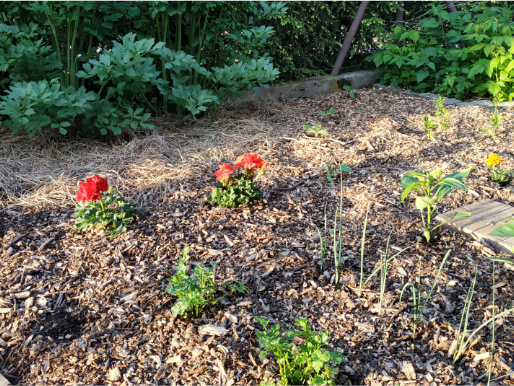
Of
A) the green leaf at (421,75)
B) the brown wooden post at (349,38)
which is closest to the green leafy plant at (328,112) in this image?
the brown wooden post at (349,38)

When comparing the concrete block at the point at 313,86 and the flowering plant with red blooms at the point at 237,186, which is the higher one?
the flowering plant with red blooms at the point at 237,186

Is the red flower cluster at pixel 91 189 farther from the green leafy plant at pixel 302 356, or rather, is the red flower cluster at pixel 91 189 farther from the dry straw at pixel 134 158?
the green leafy plant at pixel 302 356

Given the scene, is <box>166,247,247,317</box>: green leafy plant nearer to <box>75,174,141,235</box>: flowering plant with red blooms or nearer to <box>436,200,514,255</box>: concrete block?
<box>75,174,141,235</box>: flowering plant with red blooms

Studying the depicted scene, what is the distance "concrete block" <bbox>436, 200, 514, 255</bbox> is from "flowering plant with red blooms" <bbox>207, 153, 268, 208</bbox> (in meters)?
1.11

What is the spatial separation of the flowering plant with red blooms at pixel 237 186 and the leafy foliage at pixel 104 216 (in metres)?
0.53

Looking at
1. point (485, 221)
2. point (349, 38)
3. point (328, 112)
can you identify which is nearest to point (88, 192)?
point (485, 221)

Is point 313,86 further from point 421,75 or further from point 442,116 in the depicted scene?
point 442,116

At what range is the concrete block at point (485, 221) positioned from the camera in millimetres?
2428

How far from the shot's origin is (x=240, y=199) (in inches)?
107

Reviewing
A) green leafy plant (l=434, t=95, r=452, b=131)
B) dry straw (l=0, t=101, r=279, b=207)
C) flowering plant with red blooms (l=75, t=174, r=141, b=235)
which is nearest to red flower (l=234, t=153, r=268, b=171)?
dry straw (l=0, t=101, r=279, b=207)

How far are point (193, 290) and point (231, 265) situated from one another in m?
0.41

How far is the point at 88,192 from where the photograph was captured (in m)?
2.37

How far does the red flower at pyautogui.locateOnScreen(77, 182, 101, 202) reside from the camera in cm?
237

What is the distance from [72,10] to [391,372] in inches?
129
